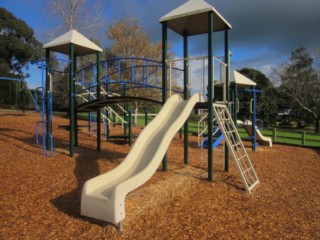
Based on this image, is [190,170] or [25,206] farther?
[190,170]

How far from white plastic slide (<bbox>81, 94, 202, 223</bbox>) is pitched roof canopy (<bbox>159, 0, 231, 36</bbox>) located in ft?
6.32

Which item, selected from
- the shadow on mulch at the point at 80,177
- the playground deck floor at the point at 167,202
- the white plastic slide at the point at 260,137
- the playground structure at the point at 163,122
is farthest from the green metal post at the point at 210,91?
the white plastic slide at the point at 260,137

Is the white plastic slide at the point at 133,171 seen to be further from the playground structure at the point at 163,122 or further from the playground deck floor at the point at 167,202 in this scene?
the playground deck floor at the point at 167,202

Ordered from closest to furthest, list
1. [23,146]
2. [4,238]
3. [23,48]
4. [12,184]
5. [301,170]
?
[4,238] → [12,184] → [301,170] → [23,146] → [23,48]

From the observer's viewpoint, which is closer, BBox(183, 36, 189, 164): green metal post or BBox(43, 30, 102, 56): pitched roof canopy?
BBox(183, 36, 189, 164): green metal post

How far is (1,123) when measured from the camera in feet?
46.6

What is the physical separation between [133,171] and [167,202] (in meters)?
0.85

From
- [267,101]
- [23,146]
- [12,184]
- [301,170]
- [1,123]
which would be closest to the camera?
[12,184]

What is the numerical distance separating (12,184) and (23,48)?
1249 inches

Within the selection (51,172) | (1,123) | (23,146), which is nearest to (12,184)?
(51,172)

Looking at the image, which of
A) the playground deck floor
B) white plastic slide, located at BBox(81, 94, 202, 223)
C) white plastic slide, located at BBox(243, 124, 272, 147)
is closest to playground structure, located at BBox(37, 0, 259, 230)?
white plastic slide, located at BBox(81, 94, 202, 223)

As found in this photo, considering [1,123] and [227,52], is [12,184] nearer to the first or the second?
[227,52]

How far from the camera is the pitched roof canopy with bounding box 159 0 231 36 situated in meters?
6.58

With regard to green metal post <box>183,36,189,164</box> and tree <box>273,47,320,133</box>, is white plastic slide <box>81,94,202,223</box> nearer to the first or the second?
green metal post <box>183,36,189,164</box>
